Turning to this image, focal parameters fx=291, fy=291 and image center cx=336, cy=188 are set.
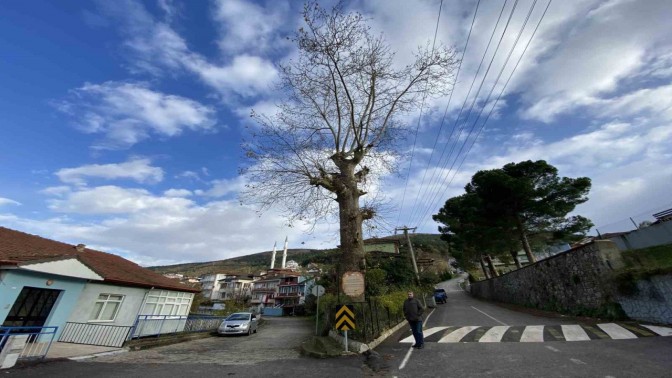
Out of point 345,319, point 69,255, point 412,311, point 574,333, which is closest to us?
point 345,319

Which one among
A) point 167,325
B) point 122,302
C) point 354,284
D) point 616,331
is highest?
point 354,284

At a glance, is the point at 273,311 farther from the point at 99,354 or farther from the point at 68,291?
the point at 99,354

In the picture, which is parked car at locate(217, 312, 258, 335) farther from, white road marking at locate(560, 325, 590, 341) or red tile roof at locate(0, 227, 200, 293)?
white road marking at locate(560, 325, 590, 341)

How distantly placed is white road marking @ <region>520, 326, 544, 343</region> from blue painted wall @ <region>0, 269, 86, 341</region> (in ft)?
53.8

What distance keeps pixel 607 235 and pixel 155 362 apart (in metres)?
29.6

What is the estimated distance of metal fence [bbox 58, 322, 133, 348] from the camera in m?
12.4

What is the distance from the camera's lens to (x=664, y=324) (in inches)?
363

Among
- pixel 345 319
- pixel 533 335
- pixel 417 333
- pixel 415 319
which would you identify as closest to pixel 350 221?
pixel 345 319

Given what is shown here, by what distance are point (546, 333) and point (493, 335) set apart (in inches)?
65.4

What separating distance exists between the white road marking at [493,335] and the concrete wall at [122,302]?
16.5 meters

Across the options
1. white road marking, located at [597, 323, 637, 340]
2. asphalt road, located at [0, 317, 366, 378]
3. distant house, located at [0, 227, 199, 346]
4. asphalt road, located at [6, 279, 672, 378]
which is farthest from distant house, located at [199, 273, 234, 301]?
white road marking, located at [597, 323, 637, 340]

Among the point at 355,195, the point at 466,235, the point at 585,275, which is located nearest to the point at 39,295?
the point at 355,195

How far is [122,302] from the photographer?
49.8 ft

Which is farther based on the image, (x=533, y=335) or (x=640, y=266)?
(x=640, y=266)
